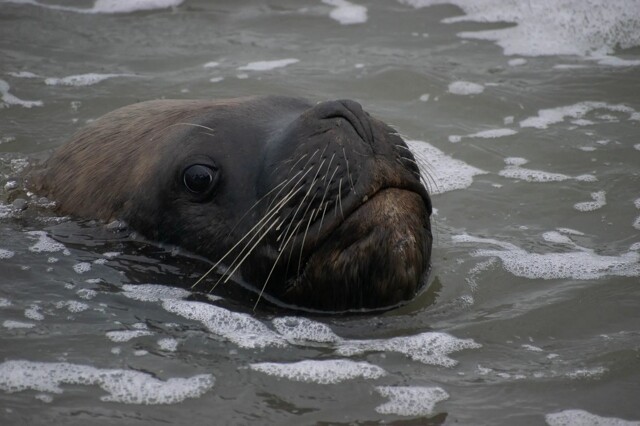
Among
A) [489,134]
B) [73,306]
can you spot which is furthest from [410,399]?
[489,134]

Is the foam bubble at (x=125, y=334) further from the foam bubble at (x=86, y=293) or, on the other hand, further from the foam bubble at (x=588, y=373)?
the foam bubble at (x=588, y=373)

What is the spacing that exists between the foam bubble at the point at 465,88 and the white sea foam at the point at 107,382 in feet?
17.1

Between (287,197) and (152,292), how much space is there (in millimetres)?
1028

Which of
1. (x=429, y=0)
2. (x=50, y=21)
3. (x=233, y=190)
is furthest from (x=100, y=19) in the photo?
(x=233, y=190)

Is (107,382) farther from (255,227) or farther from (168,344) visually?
(255,227)

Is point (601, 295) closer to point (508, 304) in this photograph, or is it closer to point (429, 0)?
point (508, 304)

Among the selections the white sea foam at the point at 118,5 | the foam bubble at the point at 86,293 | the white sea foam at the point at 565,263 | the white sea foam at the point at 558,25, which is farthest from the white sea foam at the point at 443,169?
the white sea foam at the point at 118,5

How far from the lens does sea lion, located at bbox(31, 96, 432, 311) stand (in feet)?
16.6

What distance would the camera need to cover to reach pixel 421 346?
509 cm

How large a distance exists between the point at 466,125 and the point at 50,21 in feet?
16.2

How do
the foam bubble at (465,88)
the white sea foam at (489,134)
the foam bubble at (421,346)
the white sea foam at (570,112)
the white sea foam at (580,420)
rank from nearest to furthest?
the white sea foam at (580,420) < the foam bubble at (421,346) < the white sea foam at (489,134) < the white sea foam at (570,112) < the foam bubble at (465,88)

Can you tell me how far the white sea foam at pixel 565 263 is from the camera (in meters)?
6.01

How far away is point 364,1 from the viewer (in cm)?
1152

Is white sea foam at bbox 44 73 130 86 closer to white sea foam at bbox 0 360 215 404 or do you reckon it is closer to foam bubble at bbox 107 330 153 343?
foam bubble at bbox 107 330 153 343
